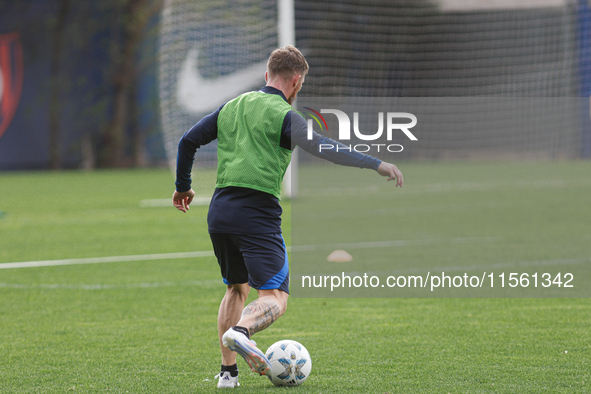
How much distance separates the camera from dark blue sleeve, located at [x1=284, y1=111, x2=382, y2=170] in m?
3.61

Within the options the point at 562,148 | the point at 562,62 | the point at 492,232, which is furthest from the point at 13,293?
the point at 562,148

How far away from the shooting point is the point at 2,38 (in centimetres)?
2947

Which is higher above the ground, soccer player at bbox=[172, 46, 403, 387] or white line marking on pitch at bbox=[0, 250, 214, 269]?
soccer player at bbox=[172, 46, 403, 387]

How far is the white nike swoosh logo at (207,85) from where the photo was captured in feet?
50.4

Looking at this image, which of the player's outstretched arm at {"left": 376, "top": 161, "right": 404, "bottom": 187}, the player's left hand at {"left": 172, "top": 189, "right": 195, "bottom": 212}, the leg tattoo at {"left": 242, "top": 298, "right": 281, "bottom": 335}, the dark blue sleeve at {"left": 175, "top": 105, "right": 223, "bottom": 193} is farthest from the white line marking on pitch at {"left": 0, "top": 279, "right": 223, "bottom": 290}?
the player's outstretched arm at {"left": 376, "top": 161, "right": 404, "bottom": 187}

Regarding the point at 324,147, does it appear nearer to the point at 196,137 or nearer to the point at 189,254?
the point at 196,137

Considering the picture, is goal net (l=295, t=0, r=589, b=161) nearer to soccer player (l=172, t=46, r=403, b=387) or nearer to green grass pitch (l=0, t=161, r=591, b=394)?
green grass pitch (l=0, t=161, r=591, b=394)

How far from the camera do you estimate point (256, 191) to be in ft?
12.6

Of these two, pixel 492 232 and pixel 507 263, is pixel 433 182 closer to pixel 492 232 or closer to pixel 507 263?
pixel 492 232

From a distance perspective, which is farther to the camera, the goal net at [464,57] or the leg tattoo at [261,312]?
the goal net at [464,57]

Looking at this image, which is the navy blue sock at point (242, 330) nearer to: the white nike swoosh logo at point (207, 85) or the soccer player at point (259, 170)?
the soccer player at point (259, 170)

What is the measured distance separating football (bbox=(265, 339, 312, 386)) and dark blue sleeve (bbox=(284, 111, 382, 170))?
3.72ft

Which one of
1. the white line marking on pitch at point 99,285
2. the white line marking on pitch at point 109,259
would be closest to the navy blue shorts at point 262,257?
the white line marking on pitch at point 99,285

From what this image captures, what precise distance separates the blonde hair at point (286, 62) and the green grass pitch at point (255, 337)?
167 centimetres
